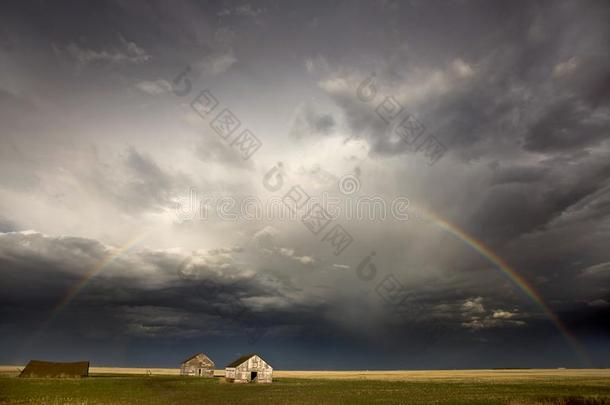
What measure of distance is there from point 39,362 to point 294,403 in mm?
69355

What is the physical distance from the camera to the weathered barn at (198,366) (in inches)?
4082

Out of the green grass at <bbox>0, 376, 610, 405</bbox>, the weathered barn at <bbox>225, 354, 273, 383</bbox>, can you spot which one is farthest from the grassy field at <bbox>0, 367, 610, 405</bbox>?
the weathered barn at <bbox>225, 354, 273, 383</bbox>

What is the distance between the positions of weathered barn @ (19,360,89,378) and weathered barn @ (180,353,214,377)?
970 inches

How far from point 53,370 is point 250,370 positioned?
39.6m

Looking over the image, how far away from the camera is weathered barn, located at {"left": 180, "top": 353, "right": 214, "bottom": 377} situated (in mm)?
103688

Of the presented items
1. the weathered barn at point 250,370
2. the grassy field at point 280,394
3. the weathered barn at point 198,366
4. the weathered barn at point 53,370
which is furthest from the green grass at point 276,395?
the weathered barn at point 198,366

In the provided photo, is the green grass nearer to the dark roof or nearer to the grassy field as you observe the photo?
the grassy field

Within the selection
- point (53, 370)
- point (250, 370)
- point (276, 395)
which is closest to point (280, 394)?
point (276, 395)

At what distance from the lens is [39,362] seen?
8494 cm

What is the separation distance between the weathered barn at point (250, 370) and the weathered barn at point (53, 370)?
30.4 meters

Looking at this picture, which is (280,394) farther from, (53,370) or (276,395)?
(53,370)

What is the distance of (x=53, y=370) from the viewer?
8438cm

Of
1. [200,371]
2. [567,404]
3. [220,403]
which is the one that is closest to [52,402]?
[220,403]

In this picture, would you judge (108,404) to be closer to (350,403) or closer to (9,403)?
(9,403)
